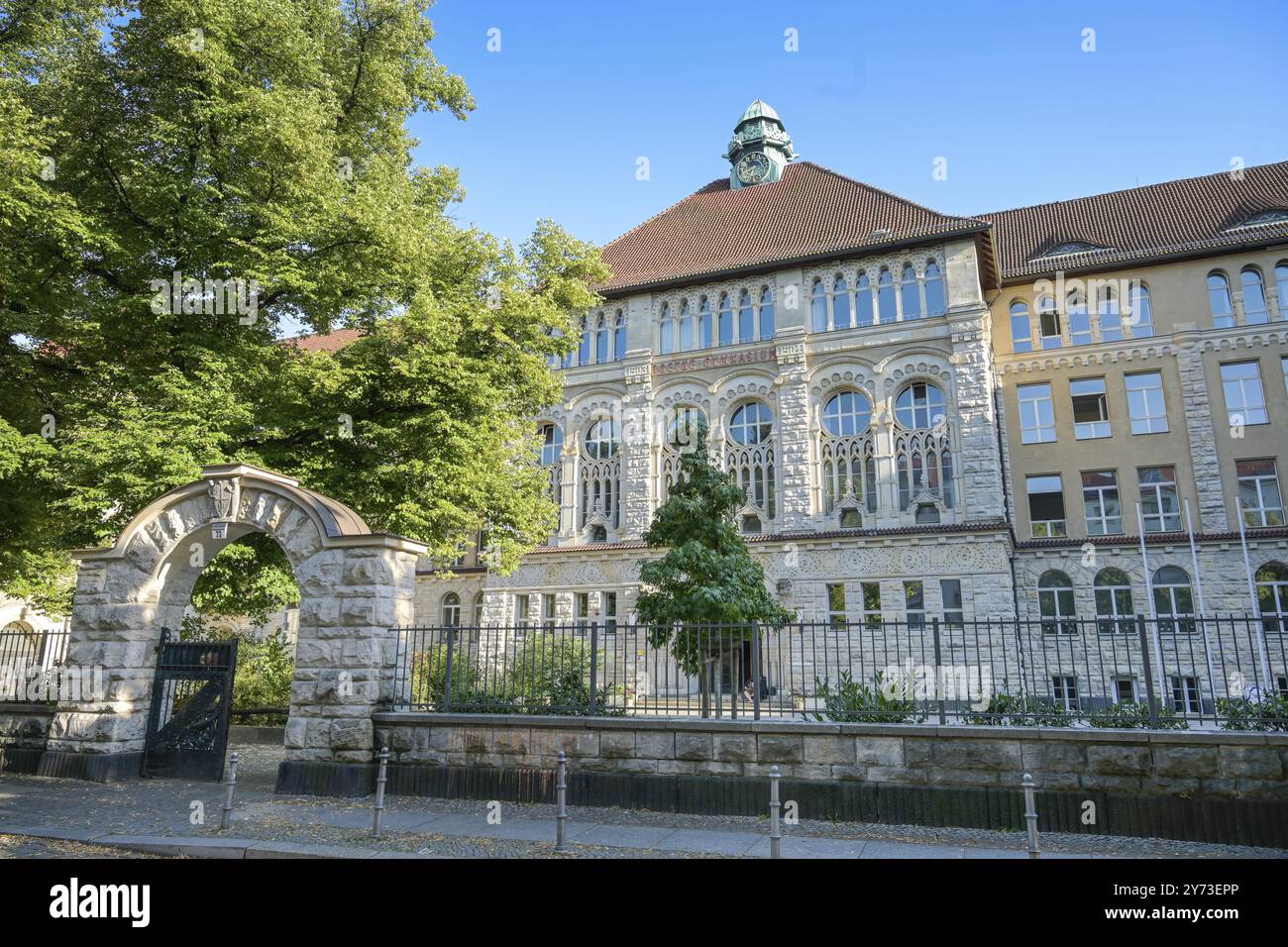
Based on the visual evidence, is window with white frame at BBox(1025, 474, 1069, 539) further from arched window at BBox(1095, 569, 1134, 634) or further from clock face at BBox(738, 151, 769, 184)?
clock face at BBox(738, 151, 769, 184)

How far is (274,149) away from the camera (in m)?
14.7

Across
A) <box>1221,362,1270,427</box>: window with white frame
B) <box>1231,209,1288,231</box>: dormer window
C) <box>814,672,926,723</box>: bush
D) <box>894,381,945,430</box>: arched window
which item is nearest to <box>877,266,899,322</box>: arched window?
<box>894,381,945,430</box>: arched window

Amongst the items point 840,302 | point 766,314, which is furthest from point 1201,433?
point 766,314

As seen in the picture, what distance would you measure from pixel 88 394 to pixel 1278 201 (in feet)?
121

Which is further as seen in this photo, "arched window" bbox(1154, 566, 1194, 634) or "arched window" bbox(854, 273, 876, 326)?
"arched window" bbox(854, 273, 876, 326)

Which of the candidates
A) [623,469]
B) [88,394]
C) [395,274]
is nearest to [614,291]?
[623,469]

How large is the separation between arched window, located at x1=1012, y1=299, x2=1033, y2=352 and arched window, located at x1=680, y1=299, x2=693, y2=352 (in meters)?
12.0

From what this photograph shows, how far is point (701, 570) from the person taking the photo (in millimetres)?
14281

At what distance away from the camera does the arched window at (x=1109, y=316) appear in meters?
28.7

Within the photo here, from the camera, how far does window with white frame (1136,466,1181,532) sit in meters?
27.0

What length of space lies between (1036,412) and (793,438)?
9.29m

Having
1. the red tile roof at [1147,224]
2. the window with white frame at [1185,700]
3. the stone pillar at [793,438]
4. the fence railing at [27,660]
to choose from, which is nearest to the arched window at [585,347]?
the stone pillar at [793,438]

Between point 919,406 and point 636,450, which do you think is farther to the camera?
point 636,450

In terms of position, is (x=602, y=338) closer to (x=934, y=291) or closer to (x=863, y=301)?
(x=863, y=301)
